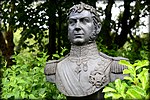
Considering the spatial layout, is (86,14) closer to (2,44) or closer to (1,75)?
(1,75)

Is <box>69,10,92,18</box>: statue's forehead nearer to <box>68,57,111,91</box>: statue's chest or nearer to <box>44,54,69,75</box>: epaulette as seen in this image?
<box>68,57,111,91</box>: statue's chest

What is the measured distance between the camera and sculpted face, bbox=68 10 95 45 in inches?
112

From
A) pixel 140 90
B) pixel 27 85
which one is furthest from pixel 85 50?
pixel 140 90

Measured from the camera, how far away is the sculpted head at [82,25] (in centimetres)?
286

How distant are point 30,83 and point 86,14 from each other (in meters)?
0.93

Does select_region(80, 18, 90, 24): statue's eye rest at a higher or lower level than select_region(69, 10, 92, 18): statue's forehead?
lower

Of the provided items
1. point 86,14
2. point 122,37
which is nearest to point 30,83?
point 86,14

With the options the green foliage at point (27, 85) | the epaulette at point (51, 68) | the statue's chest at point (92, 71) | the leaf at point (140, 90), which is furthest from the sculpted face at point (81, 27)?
the leaf at point (140, 90)

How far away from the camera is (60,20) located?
18.5ft

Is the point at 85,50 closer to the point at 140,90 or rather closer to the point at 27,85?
the point at 27,85

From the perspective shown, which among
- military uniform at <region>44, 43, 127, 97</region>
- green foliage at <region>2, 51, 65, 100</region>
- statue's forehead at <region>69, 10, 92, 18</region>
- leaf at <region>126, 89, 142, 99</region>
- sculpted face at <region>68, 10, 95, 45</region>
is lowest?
green foliage at <region>2, 51, 65, 100</region>

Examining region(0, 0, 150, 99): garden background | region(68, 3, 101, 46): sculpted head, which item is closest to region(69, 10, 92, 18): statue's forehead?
region(68, 3, 101, 46): sculpted head

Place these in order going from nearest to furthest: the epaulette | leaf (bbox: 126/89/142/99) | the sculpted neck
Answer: leaf (bbox: 126/89/142/99) → the sculpted neck → the epaulette

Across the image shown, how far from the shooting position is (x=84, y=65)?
112 inches
